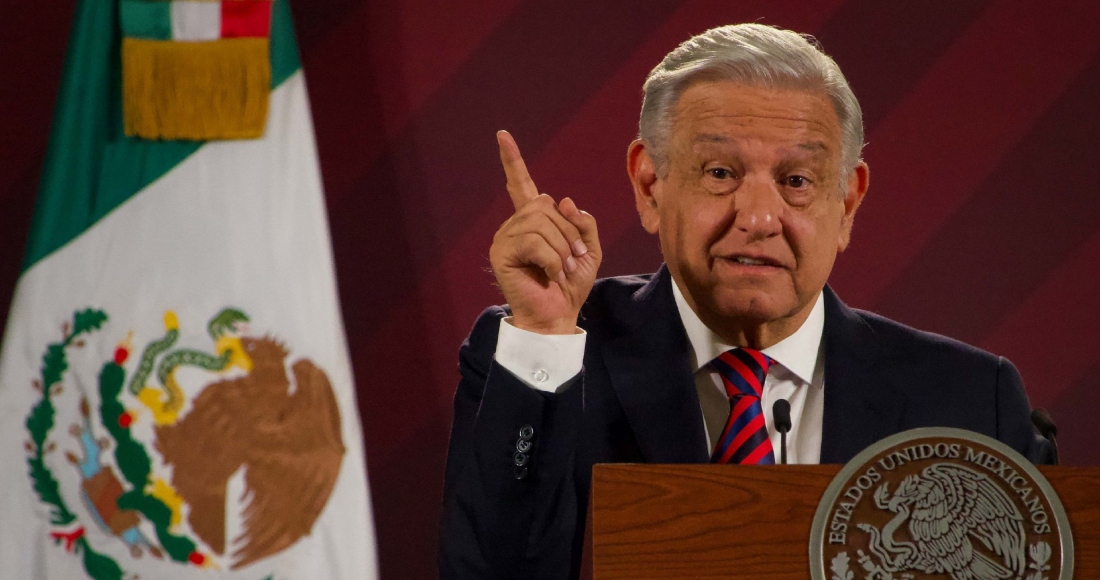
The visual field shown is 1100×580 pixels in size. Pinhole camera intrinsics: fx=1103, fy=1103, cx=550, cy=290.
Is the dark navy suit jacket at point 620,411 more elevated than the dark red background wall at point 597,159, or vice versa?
the dark red background wall at point 597,159

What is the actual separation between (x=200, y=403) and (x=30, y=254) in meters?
0.51

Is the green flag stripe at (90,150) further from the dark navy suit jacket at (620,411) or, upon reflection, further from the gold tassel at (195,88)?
the dark navy suit jacket at (620,411)

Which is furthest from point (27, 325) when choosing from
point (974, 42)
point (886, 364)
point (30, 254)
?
point (974, 42)

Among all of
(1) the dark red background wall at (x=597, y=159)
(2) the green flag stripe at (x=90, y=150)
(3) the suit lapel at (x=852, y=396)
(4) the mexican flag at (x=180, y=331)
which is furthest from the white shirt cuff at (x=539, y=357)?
(2) the green flag stripe at (x=90, y=150)

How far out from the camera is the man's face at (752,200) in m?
1.66

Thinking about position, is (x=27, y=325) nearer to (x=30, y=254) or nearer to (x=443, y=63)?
(x=30, y=254)

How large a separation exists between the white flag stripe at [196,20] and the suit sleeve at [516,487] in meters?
1.43

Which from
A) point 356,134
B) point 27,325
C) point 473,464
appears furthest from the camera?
point 356,134

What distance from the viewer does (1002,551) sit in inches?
42.2

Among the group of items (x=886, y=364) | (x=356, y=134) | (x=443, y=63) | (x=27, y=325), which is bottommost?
(x=886, y=364)

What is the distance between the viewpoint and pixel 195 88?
7.98 feet

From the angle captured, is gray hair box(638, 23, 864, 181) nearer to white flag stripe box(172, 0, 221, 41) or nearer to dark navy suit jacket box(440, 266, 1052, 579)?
dark navy suit jacket box(440, 266, 1052, 579)

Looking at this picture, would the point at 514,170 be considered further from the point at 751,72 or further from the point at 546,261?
the point at 751,72

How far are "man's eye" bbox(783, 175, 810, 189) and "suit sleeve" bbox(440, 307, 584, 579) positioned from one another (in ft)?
1.67
